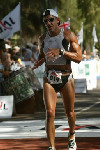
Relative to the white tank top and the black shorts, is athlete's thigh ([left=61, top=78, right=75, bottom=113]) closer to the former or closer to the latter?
the black shorts

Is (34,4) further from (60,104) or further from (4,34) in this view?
(60,104)

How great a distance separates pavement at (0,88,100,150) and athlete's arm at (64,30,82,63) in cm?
163

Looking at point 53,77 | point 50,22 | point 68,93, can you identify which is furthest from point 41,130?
point 50,22

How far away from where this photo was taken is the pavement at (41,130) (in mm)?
11344

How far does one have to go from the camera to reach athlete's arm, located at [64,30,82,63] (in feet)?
32.3

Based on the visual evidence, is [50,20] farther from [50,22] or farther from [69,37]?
[69,37]

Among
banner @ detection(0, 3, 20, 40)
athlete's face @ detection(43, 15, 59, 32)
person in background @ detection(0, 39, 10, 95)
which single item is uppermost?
banner @ detection(0, 3, 20, 40)

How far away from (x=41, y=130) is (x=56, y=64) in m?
3.73

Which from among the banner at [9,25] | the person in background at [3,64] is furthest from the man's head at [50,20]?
the banner at [9,25]

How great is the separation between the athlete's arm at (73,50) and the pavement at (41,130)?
1.63 metres

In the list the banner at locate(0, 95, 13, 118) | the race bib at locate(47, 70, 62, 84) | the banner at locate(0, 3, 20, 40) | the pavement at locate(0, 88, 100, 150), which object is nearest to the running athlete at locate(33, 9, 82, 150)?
the race bib at locate(47, 70, 62, 84)

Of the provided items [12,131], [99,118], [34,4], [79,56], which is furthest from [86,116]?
[34,4]

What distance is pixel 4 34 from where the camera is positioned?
25203 millimetres

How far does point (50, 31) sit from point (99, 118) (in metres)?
6.15
